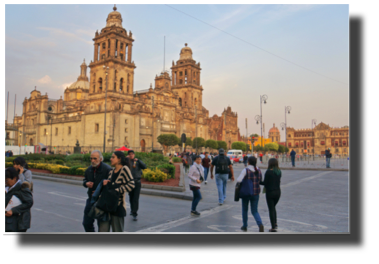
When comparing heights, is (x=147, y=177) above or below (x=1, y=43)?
below

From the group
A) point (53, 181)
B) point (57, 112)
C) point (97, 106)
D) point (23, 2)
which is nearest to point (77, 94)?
point (57, 112)

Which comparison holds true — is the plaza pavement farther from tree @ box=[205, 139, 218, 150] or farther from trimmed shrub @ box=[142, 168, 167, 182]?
tree @ box=[205, 139, 218, 150]

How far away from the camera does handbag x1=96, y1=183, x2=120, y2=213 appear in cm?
453

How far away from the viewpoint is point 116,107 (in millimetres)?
50031

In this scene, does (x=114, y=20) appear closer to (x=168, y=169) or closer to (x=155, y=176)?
(x=168, y=169)

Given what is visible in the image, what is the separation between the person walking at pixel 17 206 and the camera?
4312mm

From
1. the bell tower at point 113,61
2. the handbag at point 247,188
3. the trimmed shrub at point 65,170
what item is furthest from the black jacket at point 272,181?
the bell tower at point 113,61

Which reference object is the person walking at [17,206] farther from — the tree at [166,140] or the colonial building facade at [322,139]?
the colonial building facade at [322,139]

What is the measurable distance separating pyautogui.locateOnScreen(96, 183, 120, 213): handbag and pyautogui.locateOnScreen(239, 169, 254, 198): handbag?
10.2 ft

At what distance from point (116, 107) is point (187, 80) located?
3014 cm

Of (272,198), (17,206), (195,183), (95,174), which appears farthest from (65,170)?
(272,198)
